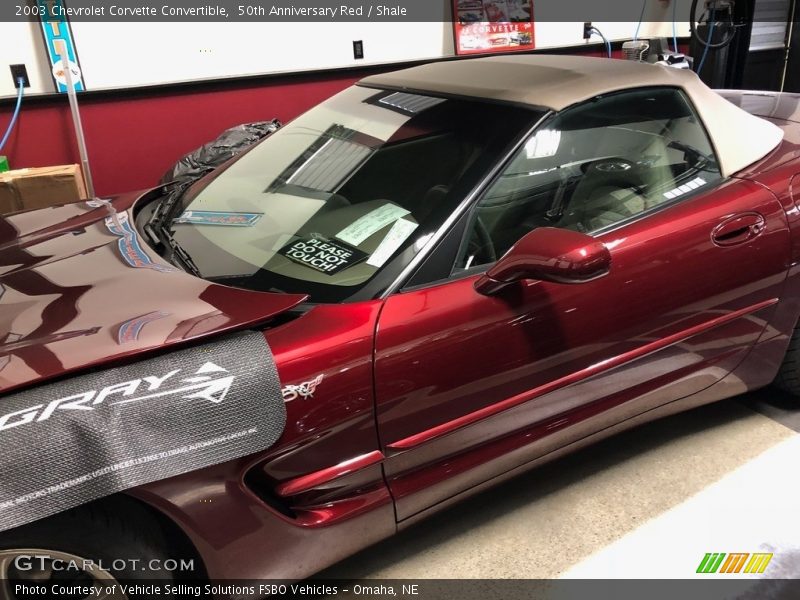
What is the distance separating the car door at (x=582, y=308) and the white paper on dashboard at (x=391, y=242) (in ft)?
0.30

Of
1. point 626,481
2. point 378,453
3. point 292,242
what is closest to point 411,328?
point 378,453

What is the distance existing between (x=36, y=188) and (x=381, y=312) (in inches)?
106

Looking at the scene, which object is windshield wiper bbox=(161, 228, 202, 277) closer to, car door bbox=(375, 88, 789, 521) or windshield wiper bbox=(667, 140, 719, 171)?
car door bbox=(375, 88, 789, 521)

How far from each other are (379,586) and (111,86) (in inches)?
125

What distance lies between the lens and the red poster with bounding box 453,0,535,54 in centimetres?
468

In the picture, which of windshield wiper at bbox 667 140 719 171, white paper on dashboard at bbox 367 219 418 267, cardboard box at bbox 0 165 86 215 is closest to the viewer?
white paper on dashboard at bbox 367 219 418 267

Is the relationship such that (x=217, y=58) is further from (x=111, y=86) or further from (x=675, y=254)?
(x=675, y=254)

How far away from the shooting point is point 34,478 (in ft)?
3.57

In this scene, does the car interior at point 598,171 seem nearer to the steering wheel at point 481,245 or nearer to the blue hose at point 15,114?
the steering wheel at point 481,245

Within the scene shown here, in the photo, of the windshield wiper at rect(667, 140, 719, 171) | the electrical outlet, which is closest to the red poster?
the electrical outlet

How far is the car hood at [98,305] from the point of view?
47.3 inches

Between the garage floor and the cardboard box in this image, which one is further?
the cardboard box

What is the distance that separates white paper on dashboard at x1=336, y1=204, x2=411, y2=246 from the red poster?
352cm

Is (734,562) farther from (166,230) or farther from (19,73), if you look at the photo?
(19,73)
